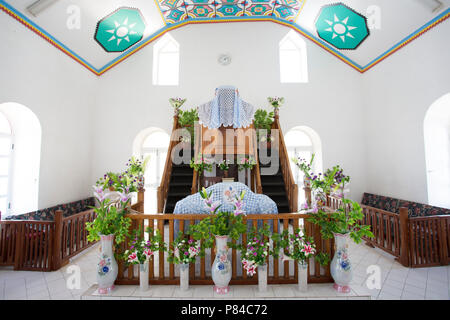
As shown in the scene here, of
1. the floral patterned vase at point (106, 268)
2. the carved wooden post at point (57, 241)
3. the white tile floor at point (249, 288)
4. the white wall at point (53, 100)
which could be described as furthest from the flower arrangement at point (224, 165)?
the white wall at point (53, 100)

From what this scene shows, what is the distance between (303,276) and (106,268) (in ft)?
7.68

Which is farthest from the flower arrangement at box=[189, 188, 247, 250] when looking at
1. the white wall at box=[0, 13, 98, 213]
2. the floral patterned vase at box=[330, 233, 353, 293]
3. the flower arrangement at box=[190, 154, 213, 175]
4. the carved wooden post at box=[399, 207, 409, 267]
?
the white wall at box=[0, 13, 98, 213]

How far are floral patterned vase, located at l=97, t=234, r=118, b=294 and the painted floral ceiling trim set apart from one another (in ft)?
20.4

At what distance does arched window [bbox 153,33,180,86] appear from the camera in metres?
6.79

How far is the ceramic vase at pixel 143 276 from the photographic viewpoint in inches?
99.0

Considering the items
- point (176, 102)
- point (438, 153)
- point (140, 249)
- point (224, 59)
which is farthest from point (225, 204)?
point (224, 59)

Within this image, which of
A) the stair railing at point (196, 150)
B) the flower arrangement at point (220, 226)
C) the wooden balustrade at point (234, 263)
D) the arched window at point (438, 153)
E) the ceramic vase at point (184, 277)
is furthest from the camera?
the stair railing at point (196, 150)

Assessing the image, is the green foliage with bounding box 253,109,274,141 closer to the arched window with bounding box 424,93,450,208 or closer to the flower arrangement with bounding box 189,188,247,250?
the arched window with bounding box 424,93,450,208

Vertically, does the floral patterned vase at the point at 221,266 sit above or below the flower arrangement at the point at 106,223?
below

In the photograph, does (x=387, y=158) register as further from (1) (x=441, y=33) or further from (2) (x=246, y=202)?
(2) (x=246, y=202)

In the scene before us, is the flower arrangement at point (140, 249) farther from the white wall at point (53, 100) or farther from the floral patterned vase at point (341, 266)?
the white wall at point (53, 100)

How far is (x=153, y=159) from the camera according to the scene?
7066mm

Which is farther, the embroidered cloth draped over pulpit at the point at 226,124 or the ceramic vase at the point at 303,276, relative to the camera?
the embroidered cloth draped over pulpit at the point at 226,124

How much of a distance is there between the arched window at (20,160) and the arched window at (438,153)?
27.5 feet
